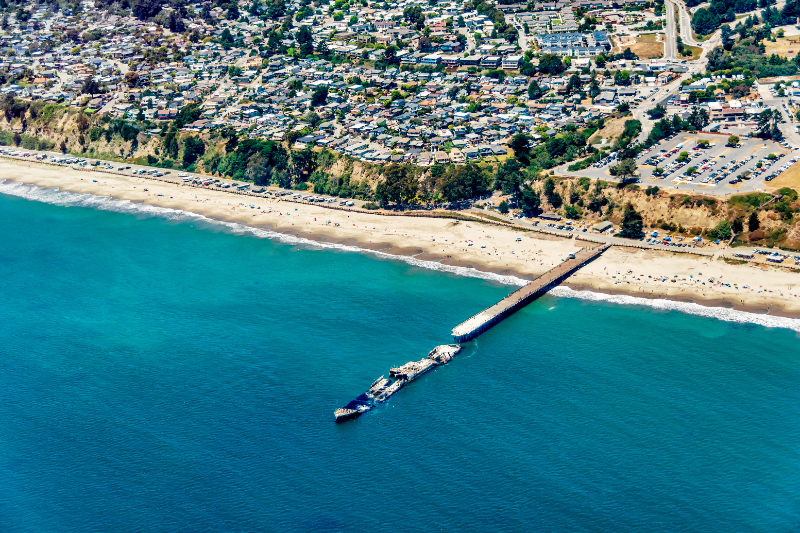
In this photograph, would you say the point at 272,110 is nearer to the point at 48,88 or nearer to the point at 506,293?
the point at 48,88

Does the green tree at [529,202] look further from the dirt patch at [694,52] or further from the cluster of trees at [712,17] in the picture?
the cluster of trees at [712,17]

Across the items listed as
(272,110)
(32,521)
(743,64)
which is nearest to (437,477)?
(32,521)

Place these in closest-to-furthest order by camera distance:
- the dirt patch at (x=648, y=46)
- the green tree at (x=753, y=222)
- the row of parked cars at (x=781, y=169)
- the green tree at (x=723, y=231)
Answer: the green tree at (x=753, y=222) → the green tree at (x=723, y=231) → the row of parked cars at (x=781, y=169) → the dirt patch at (x=648, y=46)

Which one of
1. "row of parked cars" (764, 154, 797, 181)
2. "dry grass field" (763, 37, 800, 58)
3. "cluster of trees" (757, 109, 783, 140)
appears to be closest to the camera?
"row of parked cars" (764, 154, 797, 181)

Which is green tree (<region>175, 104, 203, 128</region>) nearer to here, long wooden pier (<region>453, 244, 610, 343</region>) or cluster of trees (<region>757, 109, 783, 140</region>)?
long wooden pier (<region>453, 244, 610, 343</region>)

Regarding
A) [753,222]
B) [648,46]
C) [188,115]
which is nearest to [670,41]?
[648,46]

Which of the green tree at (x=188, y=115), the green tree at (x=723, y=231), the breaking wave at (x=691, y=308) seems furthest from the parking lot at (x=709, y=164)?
the green tree at (x=188, y=115)

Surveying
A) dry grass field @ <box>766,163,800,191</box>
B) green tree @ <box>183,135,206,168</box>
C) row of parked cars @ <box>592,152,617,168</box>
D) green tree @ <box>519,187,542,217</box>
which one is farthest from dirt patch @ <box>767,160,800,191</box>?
green tree @ <box>183,135,206,168</box>
